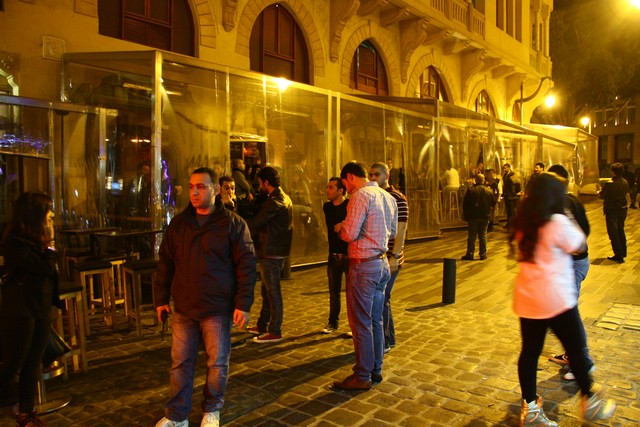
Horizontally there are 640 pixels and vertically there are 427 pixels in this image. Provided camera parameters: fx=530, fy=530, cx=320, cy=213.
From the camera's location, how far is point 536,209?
353 centimetres

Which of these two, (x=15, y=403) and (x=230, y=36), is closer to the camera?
(x=15, y=403)

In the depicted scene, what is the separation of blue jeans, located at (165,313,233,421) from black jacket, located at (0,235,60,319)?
0.98m

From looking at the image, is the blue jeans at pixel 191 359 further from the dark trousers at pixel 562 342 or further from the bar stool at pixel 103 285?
the bar stool at pixel 103 285

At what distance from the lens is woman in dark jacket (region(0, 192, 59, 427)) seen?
11.8 feet

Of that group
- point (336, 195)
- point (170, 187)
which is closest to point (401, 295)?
point (336, 195)

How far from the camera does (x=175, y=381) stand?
11.6ft

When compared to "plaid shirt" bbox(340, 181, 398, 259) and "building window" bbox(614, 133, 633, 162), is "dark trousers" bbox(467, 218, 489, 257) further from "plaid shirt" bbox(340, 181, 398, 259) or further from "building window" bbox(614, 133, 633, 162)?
"building window" bbox(614, 133, 633, 162)

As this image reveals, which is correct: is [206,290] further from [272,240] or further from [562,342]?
[562,342]

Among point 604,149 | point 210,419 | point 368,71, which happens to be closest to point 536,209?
point 210,419

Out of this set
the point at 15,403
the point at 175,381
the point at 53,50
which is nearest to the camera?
the point at 175,381

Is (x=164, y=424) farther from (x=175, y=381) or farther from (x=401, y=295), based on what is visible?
(x=401, y=295)

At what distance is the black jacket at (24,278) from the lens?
3600 mm

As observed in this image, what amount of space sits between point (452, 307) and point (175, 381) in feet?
15.3

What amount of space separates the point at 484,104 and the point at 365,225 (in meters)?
20.8
